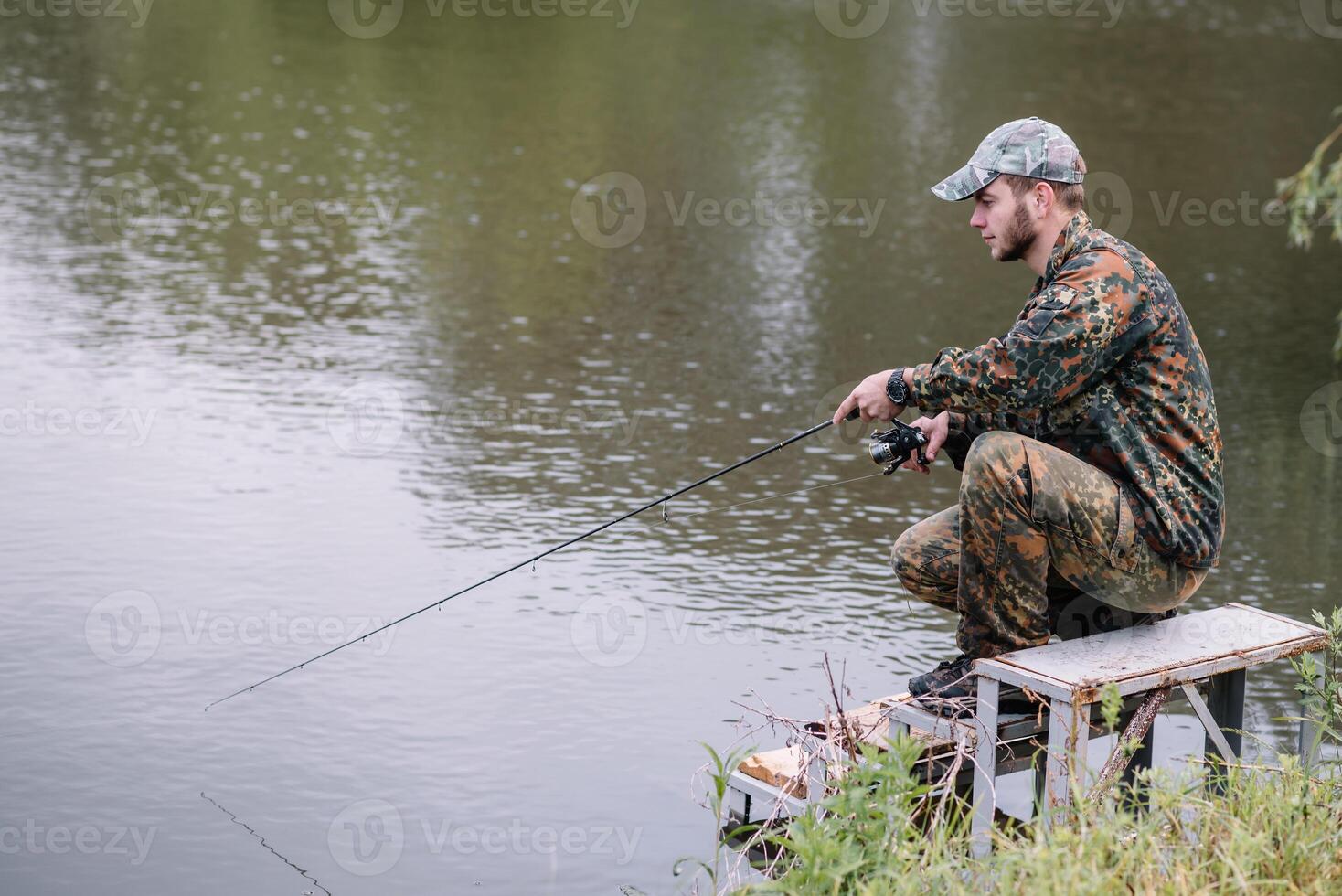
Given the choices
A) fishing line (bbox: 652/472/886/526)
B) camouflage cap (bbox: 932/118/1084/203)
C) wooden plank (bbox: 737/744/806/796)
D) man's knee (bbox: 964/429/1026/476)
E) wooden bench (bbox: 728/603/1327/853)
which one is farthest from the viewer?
fishing line (bbox: 652/472/886/526)

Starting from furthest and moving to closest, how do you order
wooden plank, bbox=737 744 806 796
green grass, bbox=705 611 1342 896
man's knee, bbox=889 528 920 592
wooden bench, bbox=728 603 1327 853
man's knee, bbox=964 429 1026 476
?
1. man's knee, bbox=889 528 920 592
2. wooden plank, bbox=737 744 806 796
3. man's knee, bbox=964 429 1026 476
4. wooden bench, bbox=728 603 1327 853
5. green grass, bbox=705 611 1342 896

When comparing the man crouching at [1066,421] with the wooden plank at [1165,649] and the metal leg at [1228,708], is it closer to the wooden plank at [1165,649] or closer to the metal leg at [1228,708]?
the wooden plank at [1165,649]

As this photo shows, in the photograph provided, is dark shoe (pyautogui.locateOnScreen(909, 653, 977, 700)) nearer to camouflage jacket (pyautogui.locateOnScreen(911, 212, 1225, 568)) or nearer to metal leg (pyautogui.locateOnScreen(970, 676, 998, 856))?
metal leg (pyautogui.locateOnScreen(970, 676, 998, 856))

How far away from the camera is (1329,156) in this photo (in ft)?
50.2

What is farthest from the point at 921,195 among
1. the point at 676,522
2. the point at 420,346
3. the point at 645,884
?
the point at 645,884

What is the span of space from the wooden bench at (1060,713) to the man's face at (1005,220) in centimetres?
91

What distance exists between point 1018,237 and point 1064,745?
1.15 metres

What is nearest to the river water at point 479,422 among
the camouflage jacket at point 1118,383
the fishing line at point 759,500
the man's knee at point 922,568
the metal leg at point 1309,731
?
the fishing line at point 759,500

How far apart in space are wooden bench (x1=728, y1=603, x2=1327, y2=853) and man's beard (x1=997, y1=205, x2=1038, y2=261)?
2.95 ft

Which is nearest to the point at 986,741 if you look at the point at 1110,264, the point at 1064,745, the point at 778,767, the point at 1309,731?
the point at 1064,745

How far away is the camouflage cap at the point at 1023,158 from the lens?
12.3ft

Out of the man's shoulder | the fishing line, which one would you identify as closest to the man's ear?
the man's shoulder

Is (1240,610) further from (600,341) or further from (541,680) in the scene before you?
(600,341)

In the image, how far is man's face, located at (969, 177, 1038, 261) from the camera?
3.79m
